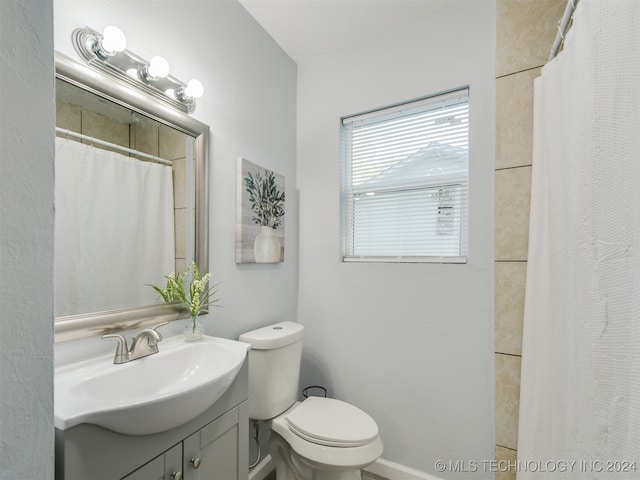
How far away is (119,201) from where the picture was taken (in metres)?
1.08

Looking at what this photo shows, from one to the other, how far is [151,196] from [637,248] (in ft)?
4.61

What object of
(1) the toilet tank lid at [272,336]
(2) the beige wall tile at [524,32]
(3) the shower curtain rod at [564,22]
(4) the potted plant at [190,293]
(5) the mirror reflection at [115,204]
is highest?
(2) the beige wall tile at [524,32]

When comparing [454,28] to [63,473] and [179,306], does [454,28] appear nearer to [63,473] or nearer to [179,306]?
[179,306]

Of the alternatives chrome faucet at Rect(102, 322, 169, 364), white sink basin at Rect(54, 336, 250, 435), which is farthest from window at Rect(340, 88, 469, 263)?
chrome faucet at Rect(102, 322, 169, 364)

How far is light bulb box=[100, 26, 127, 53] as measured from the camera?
37.8 inches

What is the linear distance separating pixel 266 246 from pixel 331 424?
0.94 m

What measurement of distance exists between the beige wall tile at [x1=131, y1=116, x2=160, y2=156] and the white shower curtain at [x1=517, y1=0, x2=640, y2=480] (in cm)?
137

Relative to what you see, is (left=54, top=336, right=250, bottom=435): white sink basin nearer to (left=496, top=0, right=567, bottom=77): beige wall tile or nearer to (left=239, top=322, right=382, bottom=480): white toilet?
(left=239, top=322, right=382, bottom=480): white toilet

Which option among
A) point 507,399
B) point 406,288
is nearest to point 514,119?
point 406,288

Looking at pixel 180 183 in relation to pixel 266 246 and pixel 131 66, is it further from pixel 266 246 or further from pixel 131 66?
pixel 266 246

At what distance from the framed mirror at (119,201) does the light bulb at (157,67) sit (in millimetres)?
81

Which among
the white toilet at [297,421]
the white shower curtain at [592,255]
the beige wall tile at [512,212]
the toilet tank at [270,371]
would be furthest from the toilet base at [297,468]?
the beige wall tile at [512,212]

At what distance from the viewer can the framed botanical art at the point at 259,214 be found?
1535 millimetres

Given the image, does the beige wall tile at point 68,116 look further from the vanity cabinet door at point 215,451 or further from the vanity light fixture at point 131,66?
the vanity cabinet door at point 215,451
